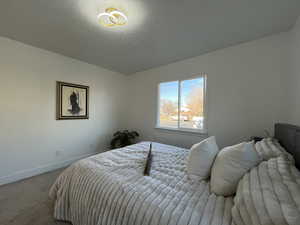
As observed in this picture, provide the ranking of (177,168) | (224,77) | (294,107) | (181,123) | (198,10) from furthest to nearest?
(181,123)
(224,77)
(294,107)
(198,10)
(177,168)

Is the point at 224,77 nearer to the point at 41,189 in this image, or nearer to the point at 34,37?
the point at 34,37

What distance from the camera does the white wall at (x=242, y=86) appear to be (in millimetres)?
2006

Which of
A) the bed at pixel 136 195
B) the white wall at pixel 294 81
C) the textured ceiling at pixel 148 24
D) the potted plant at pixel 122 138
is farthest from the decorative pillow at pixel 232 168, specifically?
the potted plant at pixel 122 138

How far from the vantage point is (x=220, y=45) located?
7.59ft

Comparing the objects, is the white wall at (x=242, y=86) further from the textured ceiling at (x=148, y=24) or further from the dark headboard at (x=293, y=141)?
the dark headboard at (x=293, y=141)

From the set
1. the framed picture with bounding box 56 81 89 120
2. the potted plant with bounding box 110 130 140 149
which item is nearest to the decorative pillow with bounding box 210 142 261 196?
the potted plant with bounding box 110 130 140 149

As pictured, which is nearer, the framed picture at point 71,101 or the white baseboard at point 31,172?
the white baseboard at point 31,172

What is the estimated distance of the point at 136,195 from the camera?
969 mm

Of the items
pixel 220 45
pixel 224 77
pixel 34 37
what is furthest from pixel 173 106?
pixel 34 37

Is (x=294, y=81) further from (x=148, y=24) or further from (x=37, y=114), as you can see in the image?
(x=37, y=114)

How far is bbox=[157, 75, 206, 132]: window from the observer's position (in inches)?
109

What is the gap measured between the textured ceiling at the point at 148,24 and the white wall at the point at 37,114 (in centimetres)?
32

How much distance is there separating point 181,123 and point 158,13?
216 cm

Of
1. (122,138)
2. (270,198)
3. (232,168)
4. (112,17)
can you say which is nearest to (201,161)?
(232,168)
